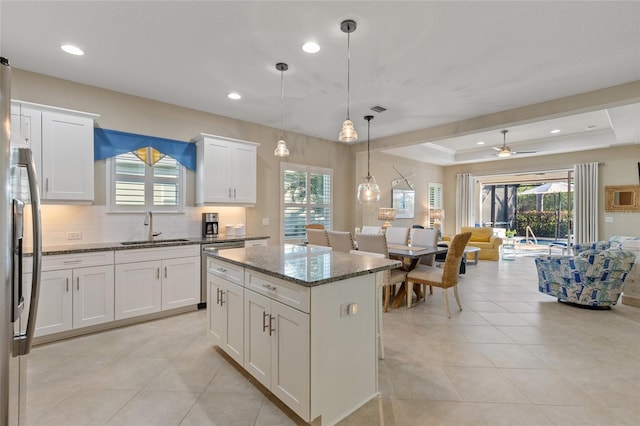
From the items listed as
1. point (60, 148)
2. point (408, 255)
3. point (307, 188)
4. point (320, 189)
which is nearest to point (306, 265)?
point (408, 255)

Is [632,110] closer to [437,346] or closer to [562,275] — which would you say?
[562,275]

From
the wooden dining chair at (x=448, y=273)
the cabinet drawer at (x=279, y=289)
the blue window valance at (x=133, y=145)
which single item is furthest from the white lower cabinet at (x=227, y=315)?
the wooden dining chair at (x=448, y=273)

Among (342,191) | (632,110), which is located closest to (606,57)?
(632,110)

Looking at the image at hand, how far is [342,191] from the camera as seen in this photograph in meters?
6.41

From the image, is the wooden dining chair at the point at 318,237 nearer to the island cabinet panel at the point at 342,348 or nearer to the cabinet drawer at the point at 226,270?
the cabinet drawer at the point at 226,270

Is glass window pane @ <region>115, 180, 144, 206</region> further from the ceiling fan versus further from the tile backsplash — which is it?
the ceiling fan

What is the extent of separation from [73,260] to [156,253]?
2.44 feet

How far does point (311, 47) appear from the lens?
264 cm

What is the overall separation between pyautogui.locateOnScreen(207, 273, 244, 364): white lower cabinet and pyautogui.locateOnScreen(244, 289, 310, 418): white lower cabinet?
10 centimetres

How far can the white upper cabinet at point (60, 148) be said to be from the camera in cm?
291

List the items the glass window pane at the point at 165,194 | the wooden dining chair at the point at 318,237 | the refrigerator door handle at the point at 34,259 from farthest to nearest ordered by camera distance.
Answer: the wooden dining chair at the point at 318,237
the glass window pane at the point at 165,194
the refrigerator door handle at the point at 34,259

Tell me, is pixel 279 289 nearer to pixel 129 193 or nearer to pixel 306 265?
pixel 306 265

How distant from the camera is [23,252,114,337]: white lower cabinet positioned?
280 centimetres

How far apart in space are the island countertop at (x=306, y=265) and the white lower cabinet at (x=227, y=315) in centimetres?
23
